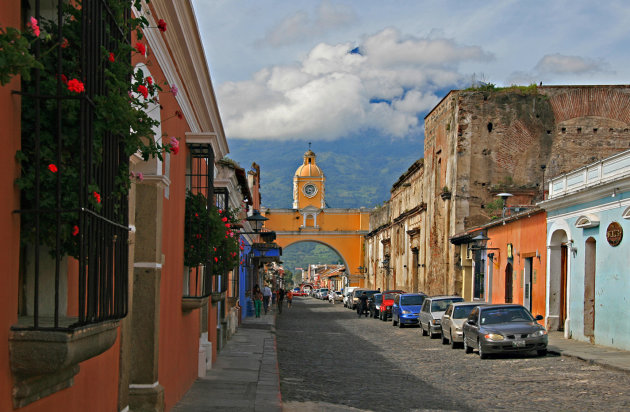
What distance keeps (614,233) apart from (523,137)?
18.5 m

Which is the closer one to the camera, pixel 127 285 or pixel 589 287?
pixel 127 285

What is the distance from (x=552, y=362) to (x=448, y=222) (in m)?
23.4

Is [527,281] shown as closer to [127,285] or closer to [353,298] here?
[127,285]

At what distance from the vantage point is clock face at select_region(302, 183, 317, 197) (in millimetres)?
90625

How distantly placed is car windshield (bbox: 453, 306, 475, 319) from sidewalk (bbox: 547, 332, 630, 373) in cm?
228

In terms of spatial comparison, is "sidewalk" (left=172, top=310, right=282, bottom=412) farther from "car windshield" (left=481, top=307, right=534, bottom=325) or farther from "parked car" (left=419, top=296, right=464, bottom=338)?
"parked car" (left=419, top=296, right=464, bottom=338)

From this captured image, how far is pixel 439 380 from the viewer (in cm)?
1434

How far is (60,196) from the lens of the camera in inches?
152

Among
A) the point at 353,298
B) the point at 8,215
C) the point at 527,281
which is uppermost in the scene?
the point at 8,215

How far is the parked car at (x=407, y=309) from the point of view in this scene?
1242 inches

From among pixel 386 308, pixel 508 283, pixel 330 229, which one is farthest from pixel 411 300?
pixel 330 229

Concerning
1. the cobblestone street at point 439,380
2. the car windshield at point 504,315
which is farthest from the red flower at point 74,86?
the car windshield at point 504,315

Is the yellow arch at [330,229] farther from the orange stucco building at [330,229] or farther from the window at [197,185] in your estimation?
the window at [197,185]

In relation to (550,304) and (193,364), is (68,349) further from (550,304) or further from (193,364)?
(550,304)
